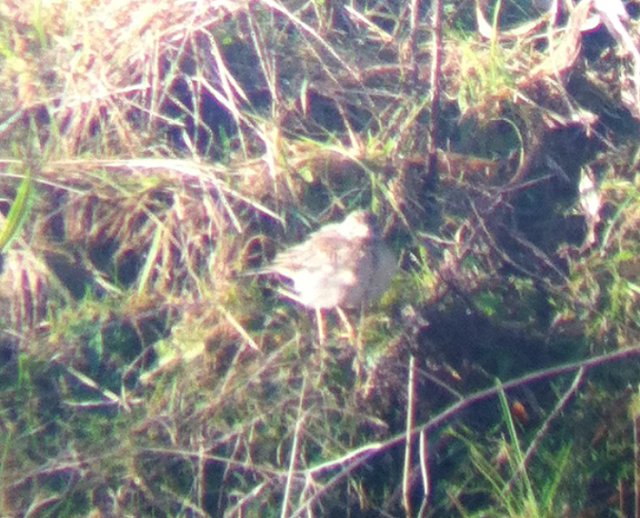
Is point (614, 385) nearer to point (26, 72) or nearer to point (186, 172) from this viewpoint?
point (186, 172)

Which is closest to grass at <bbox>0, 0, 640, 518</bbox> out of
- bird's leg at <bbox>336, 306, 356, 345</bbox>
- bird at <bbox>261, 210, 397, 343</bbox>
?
bird's leg at <bbox>336, 306, 356, 345</bbox>

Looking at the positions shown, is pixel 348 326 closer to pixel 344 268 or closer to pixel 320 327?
pixel 320 327

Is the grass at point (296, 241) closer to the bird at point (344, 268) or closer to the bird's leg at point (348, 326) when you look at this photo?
the bird's leg at point (348, 326)

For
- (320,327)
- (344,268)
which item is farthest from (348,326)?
(344,268)

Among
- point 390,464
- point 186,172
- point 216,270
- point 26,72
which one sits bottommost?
point 390,464

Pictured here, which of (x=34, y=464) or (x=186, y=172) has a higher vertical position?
(x=186, y=172)

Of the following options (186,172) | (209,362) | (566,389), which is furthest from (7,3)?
(566,389)

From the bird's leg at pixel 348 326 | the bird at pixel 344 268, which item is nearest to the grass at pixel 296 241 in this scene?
the bird's leg at pixel 348 326
